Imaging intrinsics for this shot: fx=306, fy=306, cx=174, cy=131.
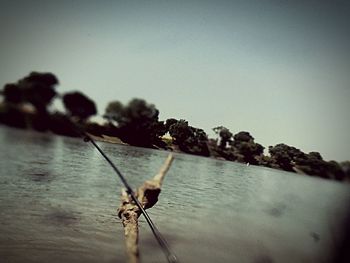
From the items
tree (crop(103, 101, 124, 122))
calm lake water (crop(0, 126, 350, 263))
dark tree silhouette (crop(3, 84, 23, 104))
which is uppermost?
tree (crop(103, 101, 124, 122))

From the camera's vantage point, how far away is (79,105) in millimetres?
5195

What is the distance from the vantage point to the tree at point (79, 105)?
15.8 ft

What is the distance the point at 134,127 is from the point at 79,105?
1622mm

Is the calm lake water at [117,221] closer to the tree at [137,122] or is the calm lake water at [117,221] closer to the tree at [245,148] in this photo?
the tree at [137,122]

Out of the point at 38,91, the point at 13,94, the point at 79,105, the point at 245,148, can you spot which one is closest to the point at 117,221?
the point at 245,148

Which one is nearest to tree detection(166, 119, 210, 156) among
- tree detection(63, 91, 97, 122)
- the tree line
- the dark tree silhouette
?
the tree line

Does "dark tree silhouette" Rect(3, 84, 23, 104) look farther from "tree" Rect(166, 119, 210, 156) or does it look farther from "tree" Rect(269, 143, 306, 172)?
"tree" Rect(269, 143, 306, 172)

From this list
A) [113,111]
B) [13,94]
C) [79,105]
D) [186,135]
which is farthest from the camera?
[186,135]

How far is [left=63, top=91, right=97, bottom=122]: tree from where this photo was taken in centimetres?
482

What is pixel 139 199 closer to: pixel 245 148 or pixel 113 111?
pixel 113 111

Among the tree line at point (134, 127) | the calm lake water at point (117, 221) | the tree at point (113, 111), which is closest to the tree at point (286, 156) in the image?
the tree line at point (134, 127)

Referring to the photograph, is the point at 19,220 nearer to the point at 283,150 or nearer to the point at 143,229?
the point at 143,229

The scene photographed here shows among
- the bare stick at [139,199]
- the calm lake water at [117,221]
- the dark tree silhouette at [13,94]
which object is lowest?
the calm lake water at [117,221]

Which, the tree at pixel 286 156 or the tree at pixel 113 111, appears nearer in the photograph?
the tree at pixel 113 111
